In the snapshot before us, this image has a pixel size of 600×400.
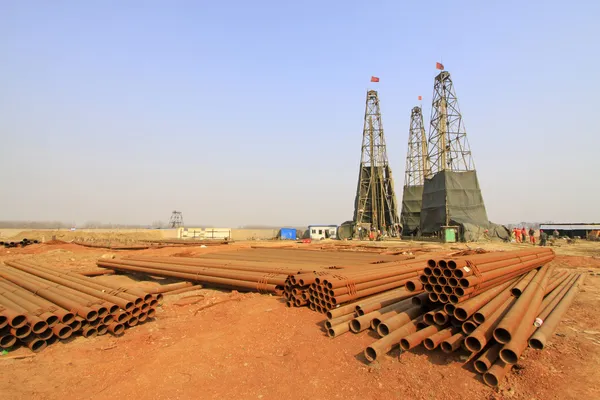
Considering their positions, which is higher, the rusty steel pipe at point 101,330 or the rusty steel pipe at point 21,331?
the rusty steel pipe at point 21,331

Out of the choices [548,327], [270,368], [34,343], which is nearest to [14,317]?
[34,343]

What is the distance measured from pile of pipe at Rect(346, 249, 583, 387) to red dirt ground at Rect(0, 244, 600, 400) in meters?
0.24

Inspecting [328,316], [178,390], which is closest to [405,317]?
[328,316]

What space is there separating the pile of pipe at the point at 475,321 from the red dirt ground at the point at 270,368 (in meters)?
0.24

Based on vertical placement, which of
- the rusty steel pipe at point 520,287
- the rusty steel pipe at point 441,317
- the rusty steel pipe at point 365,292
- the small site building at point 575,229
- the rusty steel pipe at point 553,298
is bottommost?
the rusty steel pipe at point 553,298

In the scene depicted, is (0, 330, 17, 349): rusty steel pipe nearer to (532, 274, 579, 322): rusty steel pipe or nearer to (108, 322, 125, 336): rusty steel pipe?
(108, 322, 125, 336): rusty steel pipe

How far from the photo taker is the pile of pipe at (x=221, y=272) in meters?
8.38

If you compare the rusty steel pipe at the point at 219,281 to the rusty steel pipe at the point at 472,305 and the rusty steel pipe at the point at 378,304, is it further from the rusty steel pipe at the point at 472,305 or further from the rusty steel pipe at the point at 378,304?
the rusty steel pipe at the point at 472,305

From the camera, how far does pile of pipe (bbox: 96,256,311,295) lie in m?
8.38

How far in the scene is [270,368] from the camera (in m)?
4.62

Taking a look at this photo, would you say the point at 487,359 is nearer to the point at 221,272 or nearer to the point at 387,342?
the point at 387,342

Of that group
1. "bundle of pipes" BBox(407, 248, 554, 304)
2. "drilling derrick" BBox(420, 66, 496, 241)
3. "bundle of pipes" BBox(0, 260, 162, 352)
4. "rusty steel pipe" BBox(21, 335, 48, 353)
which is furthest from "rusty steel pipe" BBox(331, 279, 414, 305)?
"drilling derrick" BBox(420, 66, 496, 241)

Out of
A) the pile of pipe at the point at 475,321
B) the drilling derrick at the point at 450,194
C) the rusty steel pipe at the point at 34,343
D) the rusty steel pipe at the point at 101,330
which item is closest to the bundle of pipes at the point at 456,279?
the pile of pipe at the point at 475,321

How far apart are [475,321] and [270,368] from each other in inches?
113
